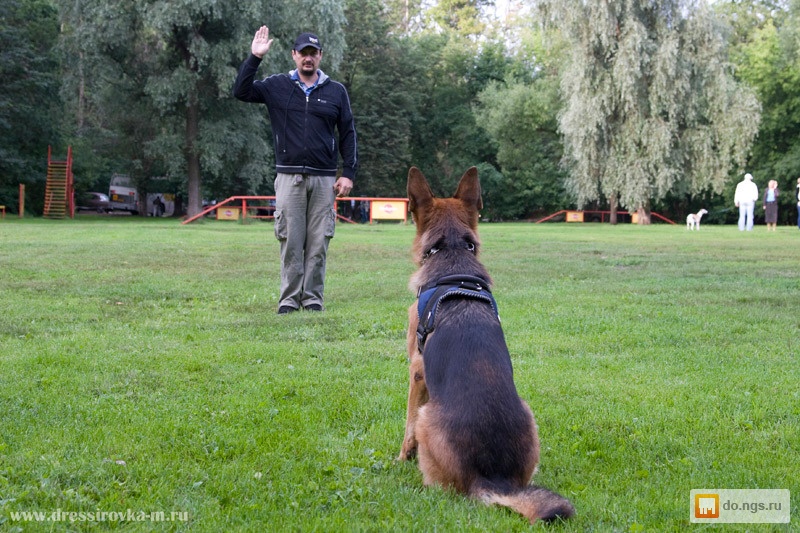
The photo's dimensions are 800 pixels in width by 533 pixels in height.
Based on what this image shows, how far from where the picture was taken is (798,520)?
3334 millimetres

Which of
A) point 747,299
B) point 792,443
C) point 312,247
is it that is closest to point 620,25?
point 747,299

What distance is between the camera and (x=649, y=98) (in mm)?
39281

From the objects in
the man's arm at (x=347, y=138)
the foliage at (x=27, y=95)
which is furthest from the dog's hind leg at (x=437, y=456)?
the foliage at (x=27, y=95)

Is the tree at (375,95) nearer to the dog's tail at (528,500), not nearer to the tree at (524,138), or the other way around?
the tree at (524,138)

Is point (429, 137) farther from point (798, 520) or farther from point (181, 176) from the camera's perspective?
point (798, 520)

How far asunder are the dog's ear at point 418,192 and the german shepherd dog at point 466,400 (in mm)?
290

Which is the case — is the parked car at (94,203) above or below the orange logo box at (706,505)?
above

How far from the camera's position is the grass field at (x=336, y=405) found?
3.46m

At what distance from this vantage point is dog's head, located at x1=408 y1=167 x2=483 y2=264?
4.54 metres

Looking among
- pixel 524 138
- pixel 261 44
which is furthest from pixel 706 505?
pixel 524 138

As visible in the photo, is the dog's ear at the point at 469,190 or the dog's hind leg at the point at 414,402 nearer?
the dog's hind leg at the point at 414,402

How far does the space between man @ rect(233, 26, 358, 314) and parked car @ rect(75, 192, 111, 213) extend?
1924 inches

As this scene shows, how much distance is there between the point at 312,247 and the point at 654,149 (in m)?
33.8

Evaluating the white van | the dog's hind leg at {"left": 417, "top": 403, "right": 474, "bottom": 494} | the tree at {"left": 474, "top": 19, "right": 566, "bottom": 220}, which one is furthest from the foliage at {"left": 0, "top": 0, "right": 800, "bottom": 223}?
the dog's hind leg at {"left": 417, "top": 403, "right": 474, "bottom": 494}
